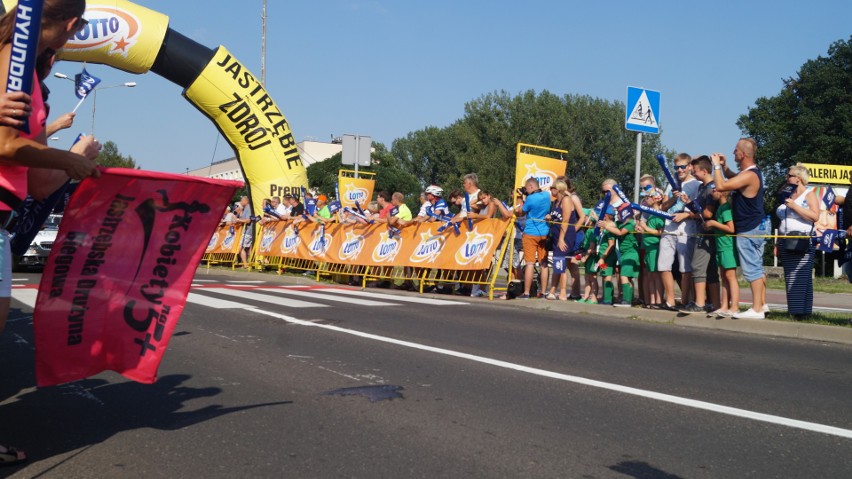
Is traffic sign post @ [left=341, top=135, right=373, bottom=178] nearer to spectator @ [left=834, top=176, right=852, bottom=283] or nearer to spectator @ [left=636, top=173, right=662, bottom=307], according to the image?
spectator @ [left=636, top=173, right=662, bottom=307]

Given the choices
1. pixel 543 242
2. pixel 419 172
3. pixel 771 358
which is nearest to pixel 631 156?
pixel 419 172

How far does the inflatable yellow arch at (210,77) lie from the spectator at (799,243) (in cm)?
1545

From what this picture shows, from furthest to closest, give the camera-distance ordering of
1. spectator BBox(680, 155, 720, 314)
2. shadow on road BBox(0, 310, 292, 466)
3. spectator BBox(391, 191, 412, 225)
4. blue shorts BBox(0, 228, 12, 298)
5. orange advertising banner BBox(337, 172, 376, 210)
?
orange advertising banner BBox(337, 172, 376, 210), spectator BBox(391, 191, 412, 225), spectator BBox(680, 155, 720, 314), shadow on road BBox(0, 310, 292, 466), blue shorts BBox(0, 228, 12, 298)

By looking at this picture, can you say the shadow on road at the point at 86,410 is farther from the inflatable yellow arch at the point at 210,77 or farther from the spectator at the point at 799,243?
the inflatable yellow arch at the point at 210,77

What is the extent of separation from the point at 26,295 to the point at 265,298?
12.2ft

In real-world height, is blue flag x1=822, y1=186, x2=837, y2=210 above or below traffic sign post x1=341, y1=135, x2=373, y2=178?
below

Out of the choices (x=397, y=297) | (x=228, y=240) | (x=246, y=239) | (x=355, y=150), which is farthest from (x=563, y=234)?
(x=355, y=150)

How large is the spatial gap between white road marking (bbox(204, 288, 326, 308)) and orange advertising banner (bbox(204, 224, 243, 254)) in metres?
9.53

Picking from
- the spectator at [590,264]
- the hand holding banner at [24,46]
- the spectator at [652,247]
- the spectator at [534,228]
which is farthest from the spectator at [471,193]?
the hand holding banner at [24,46]

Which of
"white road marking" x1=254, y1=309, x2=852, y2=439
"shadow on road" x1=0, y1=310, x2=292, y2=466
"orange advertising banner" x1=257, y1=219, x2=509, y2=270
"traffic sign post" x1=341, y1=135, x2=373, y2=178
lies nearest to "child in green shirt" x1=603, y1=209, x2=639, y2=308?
"orange advertising banner" x1=257, y1=219, x2=509, y2=270

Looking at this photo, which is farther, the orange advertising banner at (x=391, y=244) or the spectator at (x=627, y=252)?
the orange advertising banner at (x=391, y=244)

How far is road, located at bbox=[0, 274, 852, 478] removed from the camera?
14.0 feet

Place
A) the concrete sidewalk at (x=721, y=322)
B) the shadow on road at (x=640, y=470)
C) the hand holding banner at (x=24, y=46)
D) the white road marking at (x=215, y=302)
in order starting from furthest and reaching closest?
the white road marking at (x=215, y=302)
the concrete sidewalk at (x=721, y=322)
the shadow on road at (x=640, y=470)
the hand holding banner at (x=24, y=46)

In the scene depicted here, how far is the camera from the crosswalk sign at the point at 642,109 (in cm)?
1435
